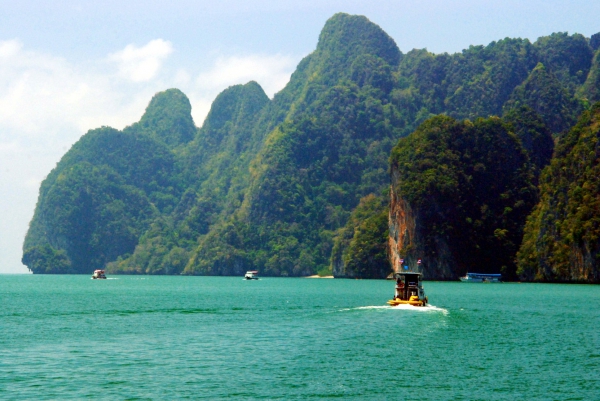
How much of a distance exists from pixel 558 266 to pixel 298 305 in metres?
66.8

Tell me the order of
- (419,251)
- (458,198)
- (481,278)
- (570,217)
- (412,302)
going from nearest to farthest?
1. (412,302)
2. (570,217)
3. (481,278)
4. (419,251)
5. (458,198)

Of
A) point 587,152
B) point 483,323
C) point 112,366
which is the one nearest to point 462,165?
point 587,152

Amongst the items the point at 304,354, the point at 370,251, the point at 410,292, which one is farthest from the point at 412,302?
the point at 370,251

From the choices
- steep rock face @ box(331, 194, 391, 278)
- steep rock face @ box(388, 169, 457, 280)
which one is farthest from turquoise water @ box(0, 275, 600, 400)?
steep rock face @ box(331, 194, 391, 278)

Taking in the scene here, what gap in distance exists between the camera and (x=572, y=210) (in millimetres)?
134000

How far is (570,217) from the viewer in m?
135

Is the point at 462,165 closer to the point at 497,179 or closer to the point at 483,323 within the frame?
the point at 497,179

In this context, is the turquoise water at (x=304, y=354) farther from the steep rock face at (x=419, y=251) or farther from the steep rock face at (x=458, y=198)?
the steep rock face at (x=458, y=198)

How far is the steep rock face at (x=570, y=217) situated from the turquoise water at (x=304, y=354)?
5347 cm

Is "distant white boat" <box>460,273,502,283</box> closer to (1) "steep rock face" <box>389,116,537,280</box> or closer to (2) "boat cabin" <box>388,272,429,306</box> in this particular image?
(1) "steep rock face" <box>389,116,537,280</box>

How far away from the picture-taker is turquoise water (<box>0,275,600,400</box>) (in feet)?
121

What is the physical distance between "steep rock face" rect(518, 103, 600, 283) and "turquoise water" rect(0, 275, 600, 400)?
53475mm

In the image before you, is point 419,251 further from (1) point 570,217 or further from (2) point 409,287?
(2) point 409,287

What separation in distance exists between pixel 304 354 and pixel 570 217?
322 feet
